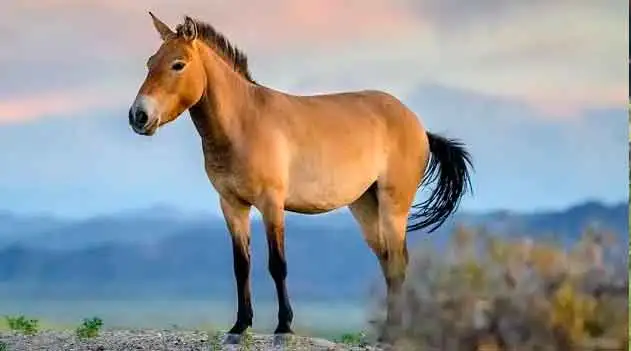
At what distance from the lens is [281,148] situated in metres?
4.21

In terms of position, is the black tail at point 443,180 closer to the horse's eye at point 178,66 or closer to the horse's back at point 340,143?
the horse's back at point 340,143

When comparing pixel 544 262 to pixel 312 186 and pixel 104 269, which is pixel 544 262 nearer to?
pixel 312 186

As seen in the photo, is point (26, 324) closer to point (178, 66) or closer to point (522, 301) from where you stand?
point (178, 66)

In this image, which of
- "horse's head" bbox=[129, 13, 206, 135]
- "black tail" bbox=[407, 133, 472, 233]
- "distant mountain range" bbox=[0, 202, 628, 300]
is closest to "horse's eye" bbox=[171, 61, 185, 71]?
"horse's head" bbox=[129, 13, 206, 135]

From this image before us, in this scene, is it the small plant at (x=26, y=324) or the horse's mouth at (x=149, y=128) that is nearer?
the horse's mouth at (x=149, y=128)

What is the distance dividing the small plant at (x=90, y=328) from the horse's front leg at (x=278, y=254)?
84cm

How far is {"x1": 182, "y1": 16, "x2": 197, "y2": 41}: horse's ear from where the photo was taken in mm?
4078

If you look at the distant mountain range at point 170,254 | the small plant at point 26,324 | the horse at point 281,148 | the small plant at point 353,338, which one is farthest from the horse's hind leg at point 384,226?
the small plant at point 26,324

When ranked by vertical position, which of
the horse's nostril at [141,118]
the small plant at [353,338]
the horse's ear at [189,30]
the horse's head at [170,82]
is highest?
the horse's ear at [189,30]

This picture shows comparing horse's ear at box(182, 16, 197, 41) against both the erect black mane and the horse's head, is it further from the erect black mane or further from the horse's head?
the erect black mane

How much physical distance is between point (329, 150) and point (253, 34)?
61cm

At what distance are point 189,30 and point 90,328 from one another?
4.10 feet

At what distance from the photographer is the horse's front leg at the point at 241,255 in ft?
13.8

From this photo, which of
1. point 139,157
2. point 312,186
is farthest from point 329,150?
point 139,157
